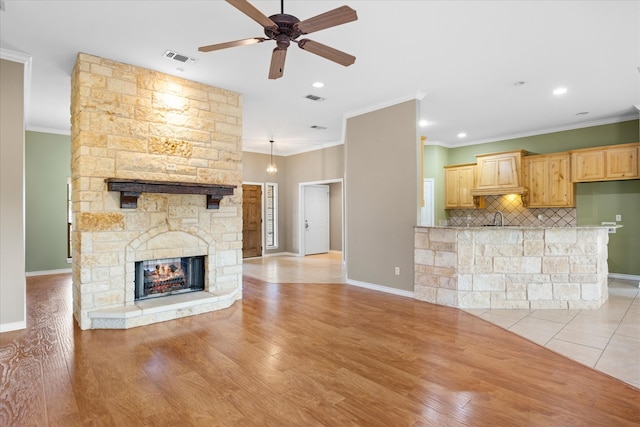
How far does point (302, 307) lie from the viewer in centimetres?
449

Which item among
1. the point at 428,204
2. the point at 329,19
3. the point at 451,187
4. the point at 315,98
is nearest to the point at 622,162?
the point at 451,187

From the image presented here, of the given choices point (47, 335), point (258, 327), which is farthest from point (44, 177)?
point (258, 327)

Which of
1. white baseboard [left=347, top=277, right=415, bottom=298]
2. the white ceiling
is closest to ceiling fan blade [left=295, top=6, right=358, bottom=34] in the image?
the white ceiling

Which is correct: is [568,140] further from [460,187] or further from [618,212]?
[460,187]

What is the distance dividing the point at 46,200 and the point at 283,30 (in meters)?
6.77

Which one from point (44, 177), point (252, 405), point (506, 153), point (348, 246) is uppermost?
point (506, 153)

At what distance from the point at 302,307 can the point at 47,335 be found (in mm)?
2770

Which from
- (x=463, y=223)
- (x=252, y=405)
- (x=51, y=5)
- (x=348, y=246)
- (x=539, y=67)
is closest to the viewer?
(x=252, y=405)

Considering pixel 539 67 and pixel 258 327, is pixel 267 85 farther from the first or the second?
pixel 539 67

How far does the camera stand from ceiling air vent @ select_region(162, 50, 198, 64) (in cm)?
372

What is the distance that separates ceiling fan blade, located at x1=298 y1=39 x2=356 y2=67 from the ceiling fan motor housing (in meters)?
0.09

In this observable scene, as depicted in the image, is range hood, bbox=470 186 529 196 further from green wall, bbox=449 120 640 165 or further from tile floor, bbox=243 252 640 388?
tile floor, bbox=243 252 640 388

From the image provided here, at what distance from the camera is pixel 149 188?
3.79m

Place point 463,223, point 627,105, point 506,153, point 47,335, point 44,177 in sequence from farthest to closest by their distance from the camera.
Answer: point 463,223 → point 506,153 → point 44,177 → point 627,105 → point 47,335
